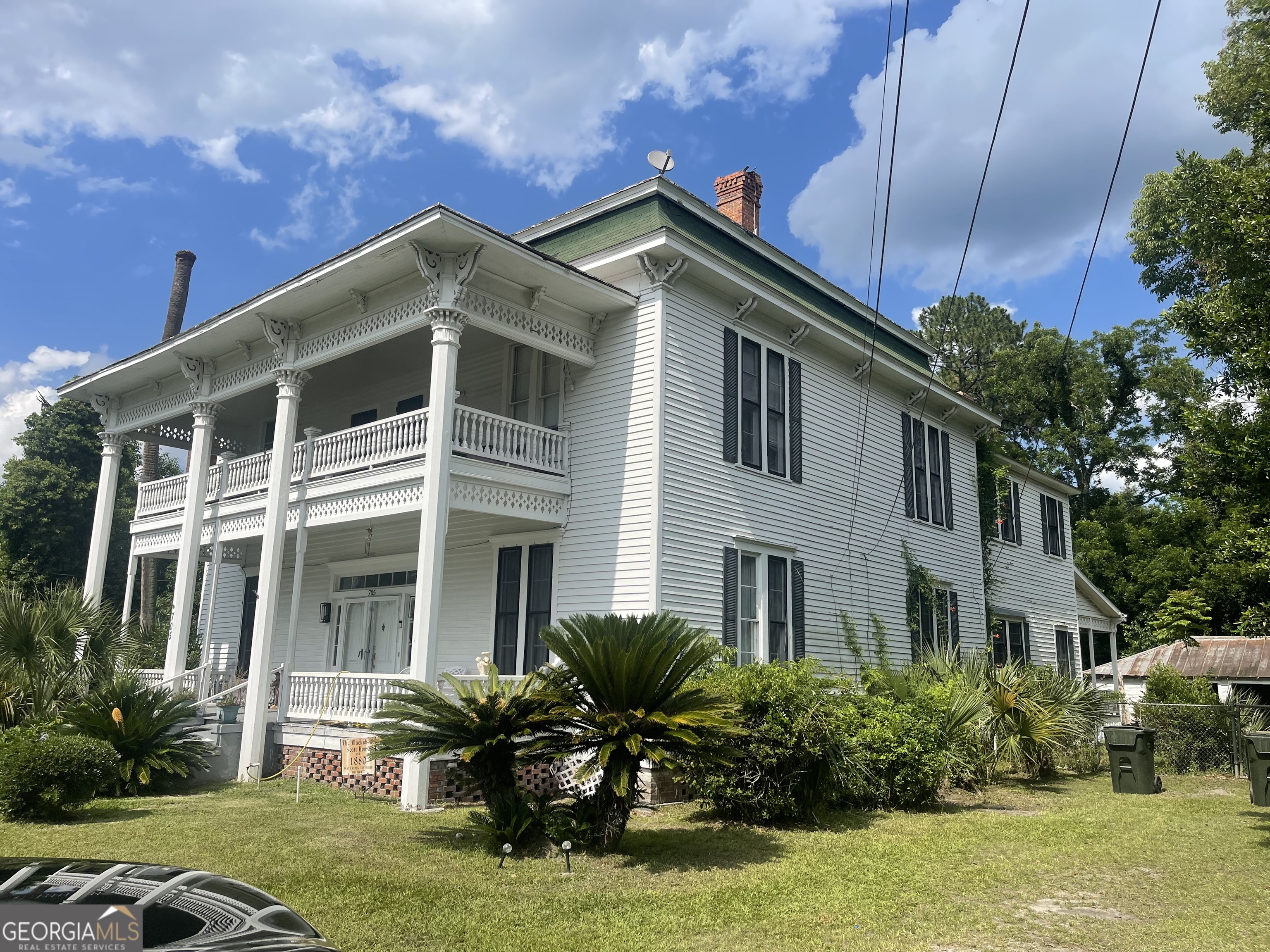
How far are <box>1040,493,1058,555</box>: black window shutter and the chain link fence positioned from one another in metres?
10.0

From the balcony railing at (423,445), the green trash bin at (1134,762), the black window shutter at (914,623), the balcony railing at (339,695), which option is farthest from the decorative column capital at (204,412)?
the green trash bin at (1134,762)

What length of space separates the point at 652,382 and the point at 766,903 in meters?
8.17

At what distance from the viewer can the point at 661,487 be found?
43.4 feet

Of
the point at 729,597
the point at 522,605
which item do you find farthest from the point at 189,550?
the point at 729,597

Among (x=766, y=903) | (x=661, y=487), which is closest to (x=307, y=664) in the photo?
(x=661, y=487)

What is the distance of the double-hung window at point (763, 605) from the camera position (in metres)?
14.3

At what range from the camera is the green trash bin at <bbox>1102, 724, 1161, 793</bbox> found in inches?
548

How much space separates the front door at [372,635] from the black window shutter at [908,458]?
11.0m

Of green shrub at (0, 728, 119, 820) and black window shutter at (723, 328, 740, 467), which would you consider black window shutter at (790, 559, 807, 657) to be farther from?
green shrub at (0, 728, 119, 820)

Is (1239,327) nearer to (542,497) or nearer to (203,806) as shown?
(542,497)

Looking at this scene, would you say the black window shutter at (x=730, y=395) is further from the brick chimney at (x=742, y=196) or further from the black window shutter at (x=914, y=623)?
the black window shutter at (x=914, y=623)

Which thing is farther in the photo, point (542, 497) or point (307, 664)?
point (307, 664)

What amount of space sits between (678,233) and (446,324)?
386 centimetres

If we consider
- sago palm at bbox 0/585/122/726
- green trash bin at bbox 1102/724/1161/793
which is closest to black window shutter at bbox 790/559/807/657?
green trash bin at bbox 1102/724/1161/793
